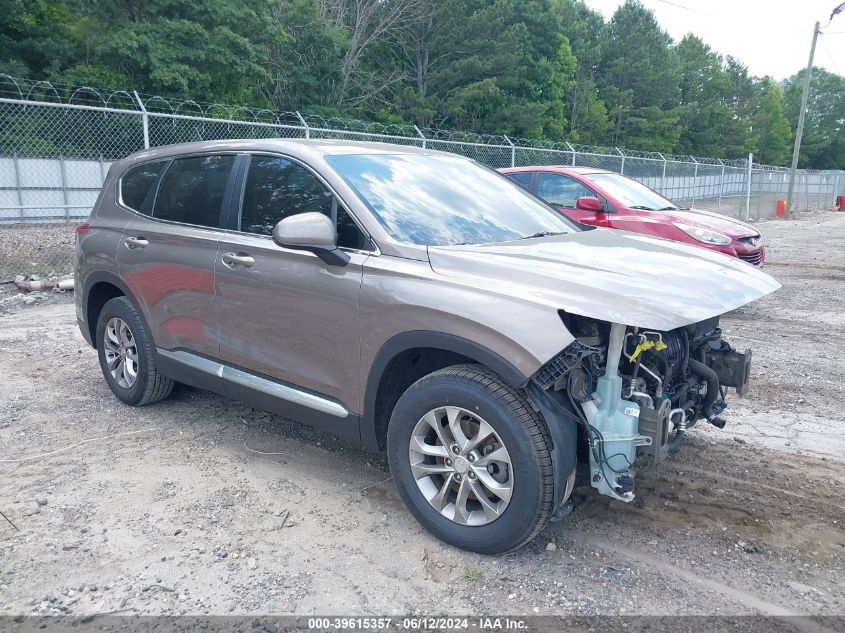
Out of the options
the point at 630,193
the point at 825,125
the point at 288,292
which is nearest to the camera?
the point at 288,292

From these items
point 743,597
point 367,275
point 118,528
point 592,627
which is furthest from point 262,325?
point 743,597

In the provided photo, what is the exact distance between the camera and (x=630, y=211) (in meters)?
8.53

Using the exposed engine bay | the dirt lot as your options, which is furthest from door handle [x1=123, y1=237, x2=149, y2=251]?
the exposed engine bay

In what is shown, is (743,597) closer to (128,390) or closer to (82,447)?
(82,447)

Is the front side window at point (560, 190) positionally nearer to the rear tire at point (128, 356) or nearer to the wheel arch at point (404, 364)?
the rear tire at point (128, 356)

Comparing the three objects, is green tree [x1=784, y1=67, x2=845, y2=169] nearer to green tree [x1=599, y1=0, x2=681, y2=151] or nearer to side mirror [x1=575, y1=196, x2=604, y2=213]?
green tree [x1=599, y1=0, x2=681, y2=151]

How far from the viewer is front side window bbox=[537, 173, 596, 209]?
29.2ft

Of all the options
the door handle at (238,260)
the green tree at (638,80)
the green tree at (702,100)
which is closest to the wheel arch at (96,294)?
the door handle at (238,260)

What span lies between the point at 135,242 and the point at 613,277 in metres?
3.30

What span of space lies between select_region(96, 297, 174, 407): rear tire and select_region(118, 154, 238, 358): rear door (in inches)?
6.7

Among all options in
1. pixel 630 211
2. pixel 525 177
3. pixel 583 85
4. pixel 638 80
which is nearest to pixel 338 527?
pixel 630 211

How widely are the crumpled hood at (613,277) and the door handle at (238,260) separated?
3.92 feet

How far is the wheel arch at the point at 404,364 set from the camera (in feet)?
9.86

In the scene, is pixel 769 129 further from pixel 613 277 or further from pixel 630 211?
pixel 613 277
